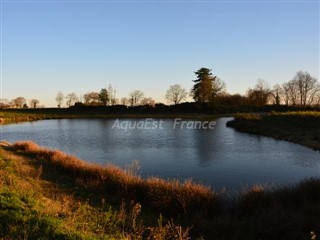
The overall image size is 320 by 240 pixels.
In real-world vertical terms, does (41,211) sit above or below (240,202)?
above

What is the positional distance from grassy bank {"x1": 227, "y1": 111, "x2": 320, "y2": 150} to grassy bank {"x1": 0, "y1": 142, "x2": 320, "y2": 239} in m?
20.1

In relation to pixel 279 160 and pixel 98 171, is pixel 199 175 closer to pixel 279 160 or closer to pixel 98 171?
pixel 98 171

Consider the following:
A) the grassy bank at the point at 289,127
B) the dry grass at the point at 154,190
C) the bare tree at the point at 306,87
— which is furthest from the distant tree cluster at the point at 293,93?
the dry grass at the point at 154,190

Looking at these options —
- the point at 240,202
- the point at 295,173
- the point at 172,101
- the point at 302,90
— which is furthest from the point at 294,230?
the point at 172,101

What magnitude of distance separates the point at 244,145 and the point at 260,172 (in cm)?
1230

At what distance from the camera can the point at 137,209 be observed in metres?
10.9

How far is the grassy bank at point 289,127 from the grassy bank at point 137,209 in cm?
2013

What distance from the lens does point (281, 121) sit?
154 ft

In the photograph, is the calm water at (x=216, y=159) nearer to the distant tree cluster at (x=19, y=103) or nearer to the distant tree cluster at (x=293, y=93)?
the distant tree cluster at (x=293, y=93)

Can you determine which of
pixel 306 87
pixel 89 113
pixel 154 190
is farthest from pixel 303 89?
pixel 154 190

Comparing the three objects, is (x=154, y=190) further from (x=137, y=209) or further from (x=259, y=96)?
(x=259, y=96)

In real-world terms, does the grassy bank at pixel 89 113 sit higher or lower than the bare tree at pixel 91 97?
lower

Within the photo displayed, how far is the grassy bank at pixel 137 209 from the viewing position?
7.91 metres

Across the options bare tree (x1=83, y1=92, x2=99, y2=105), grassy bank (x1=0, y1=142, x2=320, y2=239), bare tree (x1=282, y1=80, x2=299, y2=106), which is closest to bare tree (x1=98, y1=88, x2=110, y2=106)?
bare tree (x1=83, y1=92, x2=99, y2=105)
